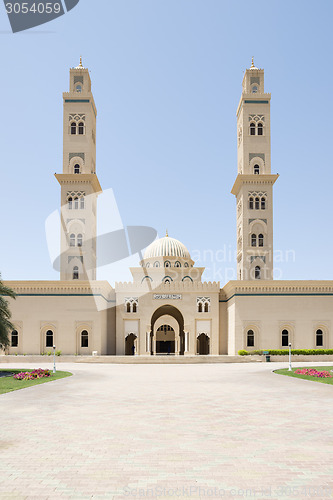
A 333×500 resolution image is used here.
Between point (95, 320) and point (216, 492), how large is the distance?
116 feet

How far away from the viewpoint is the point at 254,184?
44812mm

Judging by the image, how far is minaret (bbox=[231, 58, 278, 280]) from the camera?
1724 inches

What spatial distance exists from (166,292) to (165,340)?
776 inches

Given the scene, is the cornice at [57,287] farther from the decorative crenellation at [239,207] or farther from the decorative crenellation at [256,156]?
the decorative crenellation at [256,156]

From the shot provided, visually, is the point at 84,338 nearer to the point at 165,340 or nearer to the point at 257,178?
the point at 257,178

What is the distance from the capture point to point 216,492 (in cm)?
545

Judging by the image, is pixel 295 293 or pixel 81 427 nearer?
pixel 81 427

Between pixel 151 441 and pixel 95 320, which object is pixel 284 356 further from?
pixel 151 441

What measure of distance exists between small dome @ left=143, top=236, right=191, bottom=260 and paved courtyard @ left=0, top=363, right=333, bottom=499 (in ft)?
127

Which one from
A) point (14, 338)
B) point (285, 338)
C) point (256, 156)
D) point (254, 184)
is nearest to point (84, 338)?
point (14, 338)

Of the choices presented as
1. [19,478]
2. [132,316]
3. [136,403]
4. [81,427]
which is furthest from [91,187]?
[19,478]

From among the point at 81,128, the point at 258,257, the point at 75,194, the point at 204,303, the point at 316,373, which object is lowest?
the point at 316,373

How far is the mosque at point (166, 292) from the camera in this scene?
4012cm

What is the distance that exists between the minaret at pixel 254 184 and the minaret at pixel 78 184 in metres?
13.6
